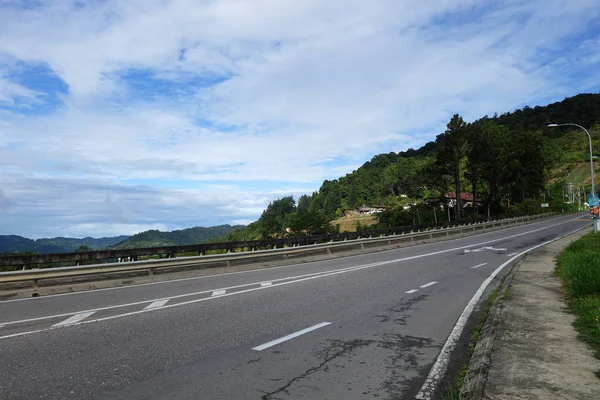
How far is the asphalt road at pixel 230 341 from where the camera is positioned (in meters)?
4.70

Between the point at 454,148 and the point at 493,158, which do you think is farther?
the point at 493,158

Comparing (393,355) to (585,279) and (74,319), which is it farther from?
(74,319)

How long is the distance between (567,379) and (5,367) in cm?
644

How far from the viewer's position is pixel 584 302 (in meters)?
7.73

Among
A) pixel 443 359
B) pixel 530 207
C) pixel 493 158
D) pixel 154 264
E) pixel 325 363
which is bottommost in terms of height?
pixel 443 359

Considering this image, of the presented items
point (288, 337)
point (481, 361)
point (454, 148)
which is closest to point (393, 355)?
point (481, 361)

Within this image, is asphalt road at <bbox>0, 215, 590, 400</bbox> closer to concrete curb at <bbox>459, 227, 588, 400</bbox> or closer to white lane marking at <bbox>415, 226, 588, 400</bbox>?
white lane marking at <bbox>415, 226, 588, 400</bbox>

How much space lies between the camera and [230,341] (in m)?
6.40

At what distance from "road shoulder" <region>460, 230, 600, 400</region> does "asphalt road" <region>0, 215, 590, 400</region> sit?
0.71 meters

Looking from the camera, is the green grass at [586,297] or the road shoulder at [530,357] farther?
the green grass at [586,297]

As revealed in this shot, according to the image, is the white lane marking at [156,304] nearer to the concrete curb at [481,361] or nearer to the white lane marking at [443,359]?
the white lane marking at [443,359]

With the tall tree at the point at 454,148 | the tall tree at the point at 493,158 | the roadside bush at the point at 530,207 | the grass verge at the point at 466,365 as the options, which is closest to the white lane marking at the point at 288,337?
the grass verge at the point at 466,365

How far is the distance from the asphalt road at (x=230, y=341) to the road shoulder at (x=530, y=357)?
71cm

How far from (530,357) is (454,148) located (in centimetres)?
6315
